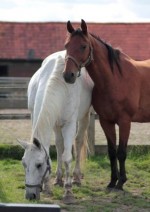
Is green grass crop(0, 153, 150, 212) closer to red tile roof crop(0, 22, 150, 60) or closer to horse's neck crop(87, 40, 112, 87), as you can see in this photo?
horse's neck crop(87, 40, 112, 87)

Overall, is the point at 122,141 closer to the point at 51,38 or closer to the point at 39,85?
the point at 39,85

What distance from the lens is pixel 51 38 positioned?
26.5 metres

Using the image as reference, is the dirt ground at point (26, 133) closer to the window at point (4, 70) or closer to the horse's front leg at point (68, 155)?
the horse's front leg at point (68, 155)

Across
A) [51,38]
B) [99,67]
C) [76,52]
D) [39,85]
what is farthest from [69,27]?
[51,38]

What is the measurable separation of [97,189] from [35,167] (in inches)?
53.1

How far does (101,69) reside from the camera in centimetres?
620

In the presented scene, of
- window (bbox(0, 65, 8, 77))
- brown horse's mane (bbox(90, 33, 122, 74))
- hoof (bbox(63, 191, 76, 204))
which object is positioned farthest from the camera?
window (bbox(0, 65, 8, 77))

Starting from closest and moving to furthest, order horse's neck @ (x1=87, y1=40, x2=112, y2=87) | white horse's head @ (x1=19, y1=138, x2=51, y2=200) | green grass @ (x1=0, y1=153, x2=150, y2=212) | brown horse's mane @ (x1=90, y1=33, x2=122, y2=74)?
white horse's head @ (x1=19, y1=138, x2=51, y2=200) < green grass @ (x1=0, y1=153, x2=150, y2=212) < horse's neck @ (x1=87, y1=40, x2=112, y2=87) < brown horse's mane @ (x1=90, y1=33, x2=122, y2=74)

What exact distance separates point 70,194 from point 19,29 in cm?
2182

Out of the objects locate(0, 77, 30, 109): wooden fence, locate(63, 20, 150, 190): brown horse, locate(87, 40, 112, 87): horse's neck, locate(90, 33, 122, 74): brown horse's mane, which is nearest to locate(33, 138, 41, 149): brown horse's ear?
locate(63, 20, 150, 190): brown horse

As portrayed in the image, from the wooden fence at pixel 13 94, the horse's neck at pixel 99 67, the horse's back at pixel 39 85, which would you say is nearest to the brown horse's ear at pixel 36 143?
the horse's back at pixel 39 85

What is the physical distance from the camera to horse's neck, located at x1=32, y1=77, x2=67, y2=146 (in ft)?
18.0

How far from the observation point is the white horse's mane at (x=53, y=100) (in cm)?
548

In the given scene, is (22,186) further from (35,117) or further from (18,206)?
(18,206)
